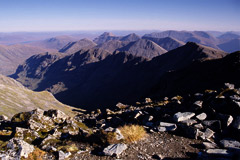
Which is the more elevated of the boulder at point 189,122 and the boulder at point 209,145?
the boulder at point 189,122

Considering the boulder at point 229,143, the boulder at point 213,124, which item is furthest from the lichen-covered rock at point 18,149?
the boulder at point 213,124

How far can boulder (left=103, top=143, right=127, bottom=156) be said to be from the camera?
999cm

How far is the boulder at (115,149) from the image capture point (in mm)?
9992

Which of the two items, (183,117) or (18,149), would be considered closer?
(18,149)

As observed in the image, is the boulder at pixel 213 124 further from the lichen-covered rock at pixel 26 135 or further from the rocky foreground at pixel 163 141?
the lichen-covered rock at pixel 26 135

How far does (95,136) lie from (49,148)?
3.19 m

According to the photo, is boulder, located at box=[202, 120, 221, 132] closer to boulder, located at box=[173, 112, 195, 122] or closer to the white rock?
the white rock

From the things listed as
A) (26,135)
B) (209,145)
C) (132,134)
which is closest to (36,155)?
(26,135)

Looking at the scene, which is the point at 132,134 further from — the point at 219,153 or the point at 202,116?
the point at 202,116

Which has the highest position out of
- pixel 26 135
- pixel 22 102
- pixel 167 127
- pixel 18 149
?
pixel 18 149

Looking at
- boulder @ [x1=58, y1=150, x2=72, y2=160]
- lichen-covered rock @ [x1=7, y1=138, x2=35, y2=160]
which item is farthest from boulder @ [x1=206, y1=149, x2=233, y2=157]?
lichen-covered rock @ [x1=7, y1=138, x2=35, y2=160]

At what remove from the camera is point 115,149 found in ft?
33.6

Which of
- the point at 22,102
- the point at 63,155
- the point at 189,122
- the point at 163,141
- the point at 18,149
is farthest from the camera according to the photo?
the point at 22,102

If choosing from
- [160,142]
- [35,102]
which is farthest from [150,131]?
[35,102]
